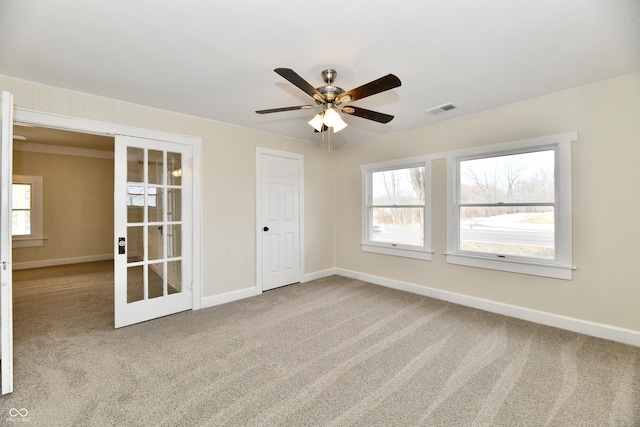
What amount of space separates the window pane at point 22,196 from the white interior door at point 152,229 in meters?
4.70

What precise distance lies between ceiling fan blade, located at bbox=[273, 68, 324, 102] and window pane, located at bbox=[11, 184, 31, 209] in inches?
280

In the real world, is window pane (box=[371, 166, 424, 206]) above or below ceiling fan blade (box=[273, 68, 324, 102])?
below

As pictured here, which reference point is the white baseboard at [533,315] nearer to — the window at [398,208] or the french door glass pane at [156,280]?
the window at [398,208]

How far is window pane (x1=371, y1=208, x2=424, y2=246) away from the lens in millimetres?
4227

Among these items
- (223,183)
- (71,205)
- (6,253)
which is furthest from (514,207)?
(71,205)

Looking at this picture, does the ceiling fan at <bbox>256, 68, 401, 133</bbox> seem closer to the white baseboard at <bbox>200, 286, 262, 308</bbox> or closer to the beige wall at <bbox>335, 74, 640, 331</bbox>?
the beige wall at <bbox>335, 74, 640, 331</bbox>

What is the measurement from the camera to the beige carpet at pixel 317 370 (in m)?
1.76

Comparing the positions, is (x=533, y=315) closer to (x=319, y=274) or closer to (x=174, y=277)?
(x=319, y=274)

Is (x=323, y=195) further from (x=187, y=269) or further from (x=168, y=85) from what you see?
(x=168, y=85)

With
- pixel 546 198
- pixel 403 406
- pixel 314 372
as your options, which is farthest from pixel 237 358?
pixel 546 198

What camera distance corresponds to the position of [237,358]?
2.42 m

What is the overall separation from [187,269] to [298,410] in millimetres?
2437

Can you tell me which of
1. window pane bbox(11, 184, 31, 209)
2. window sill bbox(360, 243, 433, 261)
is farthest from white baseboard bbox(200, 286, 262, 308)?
window pane bbox(11, 184, 31, 209)

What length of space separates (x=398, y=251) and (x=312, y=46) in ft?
10.7
